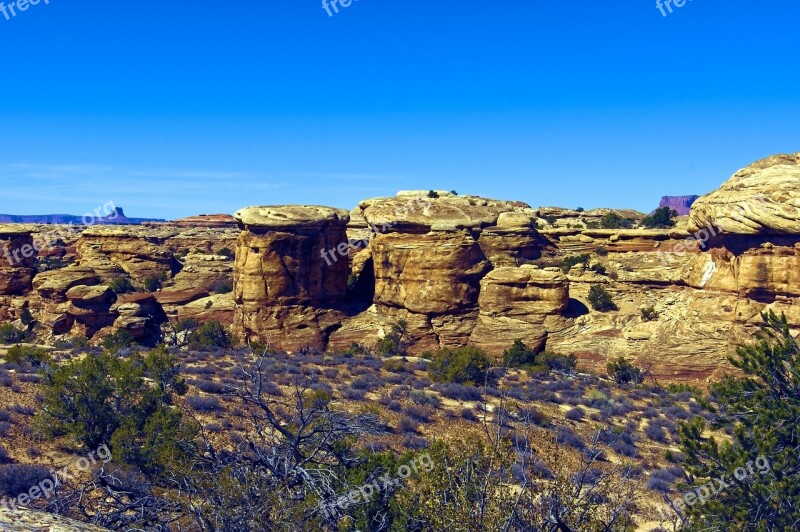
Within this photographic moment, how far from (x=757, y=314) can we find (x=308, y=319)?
2548 cm

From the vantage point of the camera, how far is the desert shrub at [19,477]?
12.0 meters

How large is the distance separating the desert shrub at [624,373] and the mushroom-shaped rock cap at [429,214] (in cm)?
1253

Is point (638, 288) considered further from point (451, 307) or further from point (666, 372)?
point (451, 307)

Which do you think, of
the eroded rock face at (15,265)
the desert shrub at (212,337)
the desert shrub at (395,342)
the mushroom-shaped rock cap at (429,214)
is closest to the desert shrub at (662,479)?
the desert shrub at (395,342)

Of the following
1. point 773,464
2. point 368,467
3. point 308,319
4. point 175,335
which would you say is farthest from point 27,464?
point 175,335

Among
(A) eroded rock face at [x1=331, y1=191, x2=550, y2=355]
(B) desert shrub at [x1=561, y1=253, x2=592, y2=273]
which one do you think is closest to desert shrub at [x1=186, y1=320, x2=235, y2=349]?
(A) eroded rock face at [x1=331, y1=191, x2=550, y2=355]

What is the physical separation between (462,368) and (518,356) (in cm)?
762

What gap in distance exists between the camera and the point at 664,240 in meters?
39.2

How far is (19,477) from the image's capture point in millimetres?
12328

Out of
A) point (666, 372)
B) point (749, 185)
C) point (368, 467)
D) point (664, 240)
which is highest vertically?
point (749, 185)

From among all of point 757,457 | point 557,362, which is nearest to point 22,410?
point 757,457

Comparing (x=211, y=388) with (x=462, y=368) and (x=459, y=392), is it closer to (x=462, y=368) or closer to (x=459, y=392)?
(x=459, y=392)

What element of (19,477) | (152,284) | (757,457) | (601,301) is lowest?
(19,477)

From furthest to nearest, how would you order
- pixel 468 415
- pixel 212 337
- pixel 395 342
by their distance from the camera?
pixel 212 337 < pixel 395 342 < pixel 468 415
